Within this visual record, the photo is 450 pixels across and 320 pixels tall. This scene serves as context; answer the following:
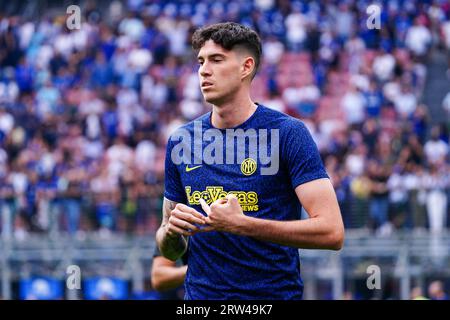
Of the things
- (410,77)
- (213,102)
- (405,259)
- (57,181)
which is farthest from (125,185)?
(213,102)

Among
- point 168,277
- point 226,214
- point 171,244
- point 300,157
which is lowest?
point 168,277

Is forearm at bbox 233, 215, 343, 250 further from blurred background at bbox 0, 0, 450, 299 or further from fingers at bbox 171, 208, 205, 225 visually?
blurred background at bbox 0, 0, 450, 299

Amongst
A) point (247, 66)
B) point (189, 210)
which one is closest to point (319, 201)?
point (189, 210)

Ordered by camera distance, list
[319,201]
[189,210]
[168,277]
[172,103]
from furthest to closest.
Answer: [172,103], [168,277], [319,201], [189,210]

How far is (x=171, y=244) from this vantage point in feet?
18.1

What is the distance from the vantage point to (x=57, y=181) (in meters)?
19.8

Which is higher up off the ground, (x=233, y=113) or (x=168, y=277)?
(x=233, y=113)

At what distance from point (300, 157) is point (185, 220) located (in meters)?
0.60

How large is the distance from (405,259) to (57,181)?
6.29m

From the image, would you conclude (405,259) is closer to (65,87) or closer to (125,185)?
(125,185)

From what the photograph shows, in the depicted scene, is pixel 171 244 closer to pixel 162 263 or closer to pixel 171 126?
pixel 162 263

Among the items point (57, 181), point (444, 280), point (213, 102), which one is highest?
point (213, 102)

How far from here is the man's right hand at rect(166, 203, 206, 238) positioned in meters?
5.04

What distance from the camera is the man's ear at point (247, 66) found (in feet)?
18.1
